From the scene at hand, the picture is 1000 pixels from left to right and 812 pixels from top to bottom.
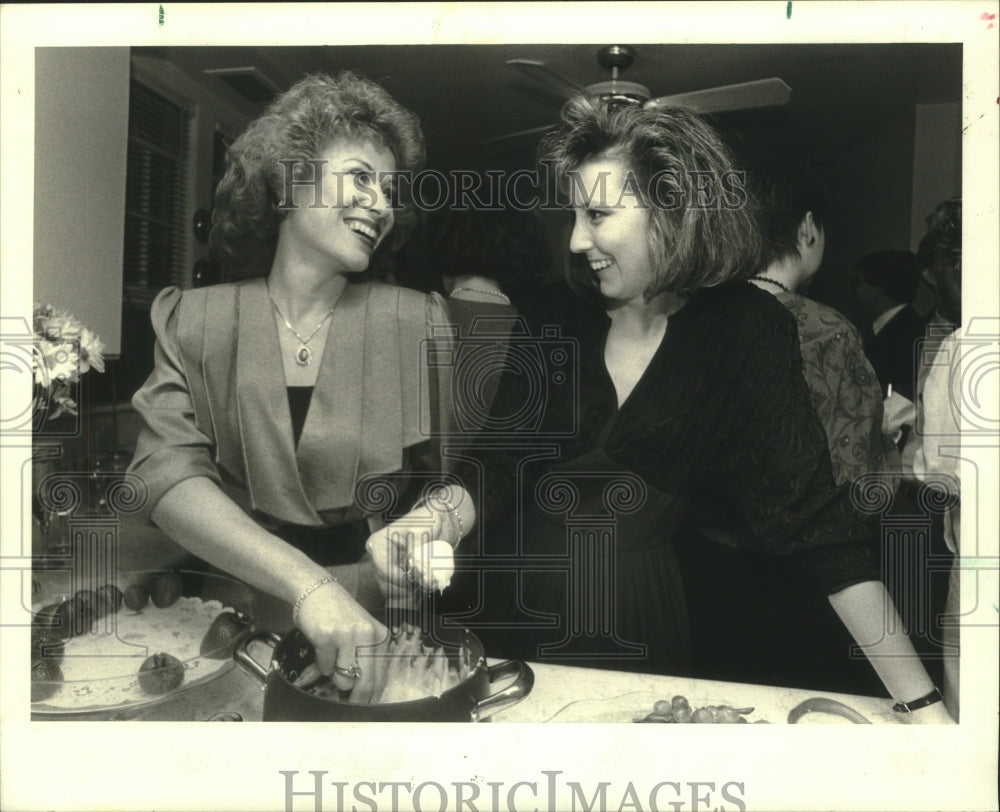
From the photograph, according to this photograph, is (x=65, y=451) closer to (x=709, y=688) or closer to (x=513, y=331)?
(x=513, y=331)

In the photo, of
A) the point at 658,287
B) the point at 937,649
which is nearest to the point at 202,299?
the point at 658,287

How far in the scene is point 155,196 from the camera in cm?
123

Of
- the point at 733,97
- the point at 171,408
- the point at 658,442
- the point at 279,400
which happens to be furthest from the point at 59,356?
the point at 733,97

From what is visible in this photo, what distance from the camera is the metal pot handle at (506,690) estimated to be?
123 centimetres

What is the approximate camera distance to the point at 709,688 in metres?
1.28

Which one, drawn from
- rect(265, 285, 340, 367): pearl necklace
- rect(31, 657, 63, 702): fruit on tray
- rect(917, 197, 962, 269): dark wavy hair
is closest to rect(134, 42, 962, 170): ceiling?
rect(917, 197, 962, 269): dark wavy hair

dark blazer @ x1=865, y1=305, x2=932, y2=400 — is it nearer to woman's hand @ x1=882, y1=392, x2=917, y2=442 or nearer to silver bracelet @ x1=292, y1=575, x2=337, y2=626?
woman's hand @ x1=882, y1=392, x2=917, y2=442

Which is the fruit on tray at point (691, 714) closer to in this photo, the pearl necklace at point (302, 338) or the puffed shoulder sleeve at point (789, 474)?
the puffed shoulder sleeve at point (789, 474)

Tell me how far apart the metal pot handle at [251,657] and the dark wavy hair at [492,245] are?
52 cm

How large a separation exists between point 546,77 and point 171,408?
0.64 meters

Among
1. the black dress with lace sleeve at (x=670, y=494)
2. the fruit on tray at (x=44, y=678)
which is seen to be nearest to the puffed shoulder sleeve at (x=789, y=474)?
the black dress with lace sleeve at (x=670, y=494)

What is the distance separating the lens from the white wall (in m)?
1.25

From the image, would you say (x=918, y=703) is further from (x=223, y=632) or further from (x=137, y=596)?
(x=137, y=596)

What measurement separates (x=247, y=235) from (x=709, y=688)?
84cm
